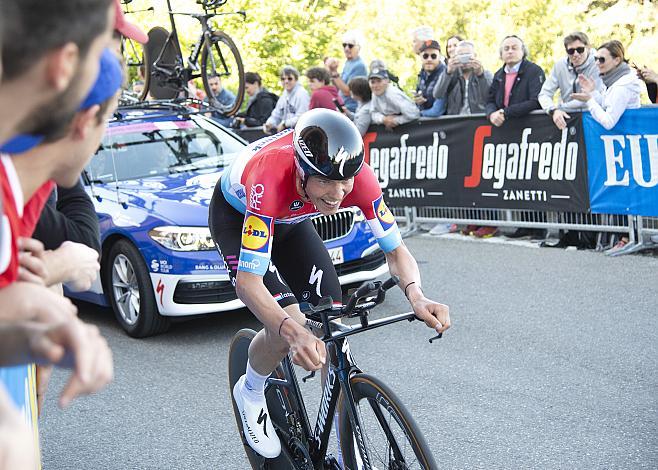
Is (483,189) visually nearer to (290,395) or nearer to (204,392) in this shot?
(204,392)

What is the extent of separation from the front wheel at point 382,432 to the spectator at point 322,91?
8.39 m

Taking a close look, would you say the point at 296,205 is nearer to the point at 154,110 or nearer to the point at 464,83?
the point at 154,110

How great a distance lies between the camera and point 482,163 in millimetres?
11062

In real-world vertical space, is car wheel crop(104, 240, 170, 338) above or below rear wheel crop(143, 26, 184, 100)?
below

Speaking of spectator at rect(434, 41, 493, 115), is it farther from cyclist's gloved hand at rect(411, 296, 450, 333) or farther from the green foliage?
the green foliage

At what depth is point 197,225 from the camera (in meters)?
7.29

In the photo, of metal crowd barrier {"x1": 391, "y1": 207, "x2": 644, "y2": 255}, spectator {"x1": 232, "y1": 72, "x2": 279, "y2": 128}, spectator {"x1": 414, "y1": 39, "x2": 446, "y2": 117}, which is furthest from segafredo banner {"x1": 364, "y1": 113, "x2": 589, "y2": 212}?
spectator {"x1": 232, "y1": 72, "x2": 279, "y2": 128}

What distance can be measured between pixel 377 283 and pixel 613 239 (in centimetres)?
727

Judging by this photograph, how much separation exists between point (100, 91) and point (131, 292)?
6035mm

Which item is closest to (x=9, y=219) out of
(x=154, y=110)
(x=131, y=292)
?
(x=131, y=292)

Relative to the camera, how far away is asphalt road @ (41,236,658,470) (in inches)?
196

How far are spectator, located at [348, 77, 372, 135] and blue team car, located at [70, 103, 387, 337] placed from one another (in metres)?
3.31

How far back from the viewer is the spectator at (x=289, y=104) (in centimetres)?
1341

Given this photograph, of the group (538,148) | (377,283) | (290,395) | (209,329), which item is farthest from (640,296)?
(377,283)
